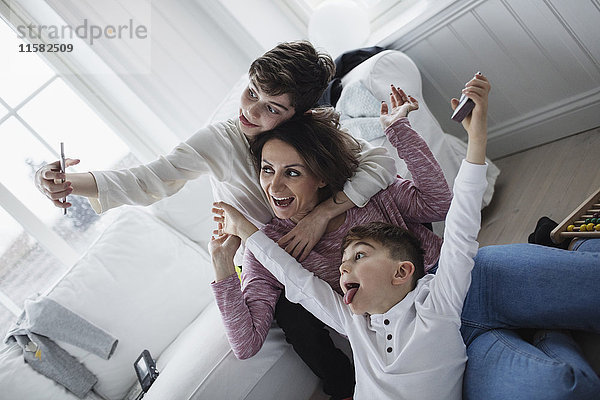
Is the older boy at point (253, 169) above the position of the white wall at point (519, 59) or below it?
above

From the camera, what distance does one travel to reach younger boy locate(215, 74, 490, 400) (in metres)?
1.07

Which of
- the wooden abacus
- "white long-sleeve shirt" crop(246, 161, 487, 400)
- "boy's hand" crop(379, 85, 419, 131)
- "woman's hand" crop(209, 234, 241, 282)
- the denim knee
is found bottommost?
the wooden abacus

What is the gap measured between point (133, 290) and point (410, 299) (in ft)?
4.39

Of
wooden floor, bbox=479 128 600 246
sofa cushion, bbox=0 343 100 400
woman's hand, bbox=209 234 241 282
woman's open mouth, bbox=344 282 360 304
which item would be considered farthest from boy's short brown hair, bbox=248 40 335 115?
sofa cushion, bbox=0 343 100 400

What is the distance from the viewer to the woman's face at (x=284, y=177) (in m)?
1.38

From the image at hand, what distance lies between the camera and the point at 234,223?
144cm

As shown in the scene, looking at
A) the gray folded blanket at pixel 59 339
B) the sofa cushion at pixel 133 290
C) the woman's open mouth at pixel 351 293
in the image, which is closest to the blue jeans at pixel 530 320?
the woman's open mouth at pixel 351 293

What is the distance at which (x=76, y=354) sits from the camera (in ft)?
6.39

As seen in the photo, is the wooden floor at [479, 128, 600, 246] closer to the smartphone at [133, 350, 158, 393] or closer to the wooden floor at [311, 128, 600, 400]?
the wooden floor at [311, 128, 600, 400]

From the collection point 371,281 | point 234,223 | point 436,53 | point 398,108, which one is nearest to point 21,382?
point 234,223

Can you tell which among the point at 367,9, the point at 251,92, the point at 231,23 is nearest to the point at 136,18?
the point at 231,23

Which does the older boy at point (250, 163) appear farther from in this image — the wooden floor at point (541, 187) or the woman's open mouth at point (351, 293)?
the wooden floor at point (541, 187)

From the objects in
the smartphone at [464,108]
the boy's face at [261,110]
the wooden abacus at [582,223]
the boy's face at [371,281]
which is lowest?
the wooden abacus at [582,223]

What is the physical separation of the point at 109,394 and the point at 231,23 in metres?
1.84
